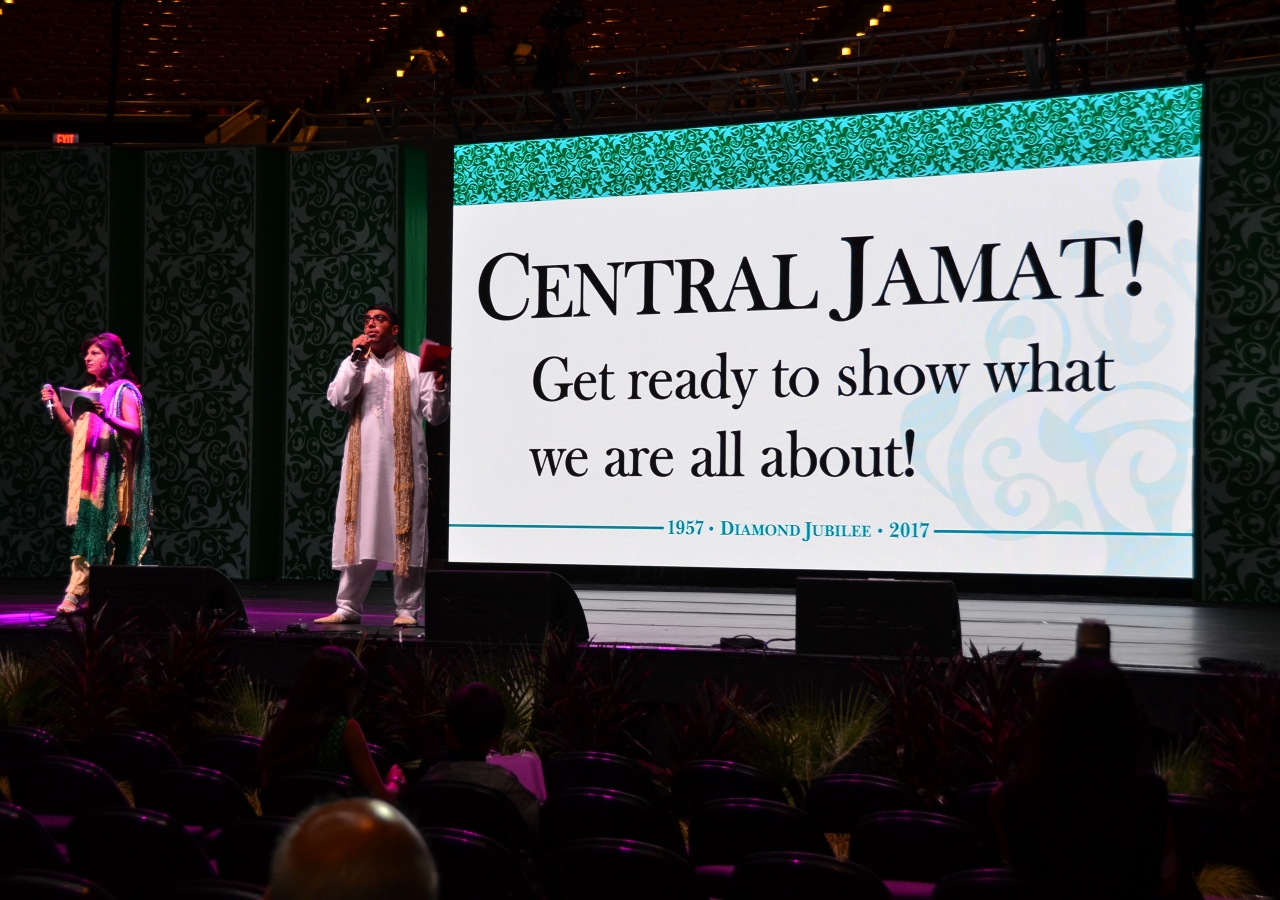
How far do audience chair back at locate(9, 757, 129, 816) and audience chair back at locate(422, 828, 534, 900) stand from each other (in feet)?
3.01

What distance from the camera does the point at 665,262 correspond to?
23.9 ft

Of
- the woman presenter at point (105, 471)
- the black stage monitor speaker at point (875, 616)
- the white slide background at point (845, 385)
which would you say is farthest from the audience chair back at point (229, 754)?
the white slide background at point (845, 385)

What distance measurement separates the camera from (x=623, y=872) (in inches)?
Result: 74.0

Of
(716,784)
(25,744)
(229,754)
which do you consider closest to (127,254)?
(25,744)

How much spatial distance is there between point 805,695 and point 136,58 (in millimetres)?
9573

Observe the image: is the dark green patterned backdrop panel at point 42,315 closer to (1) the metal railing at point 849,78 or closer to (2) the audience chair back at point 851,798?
(1) the metal railing at point 849,78

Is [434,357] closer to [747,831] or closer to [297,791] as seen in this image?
[297,791]

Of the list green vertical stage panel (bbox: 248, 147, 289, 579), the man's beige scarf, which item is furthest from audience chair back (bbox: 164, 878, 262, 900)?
green vertical stage panel (bbox: 248, 147, 289, 579)

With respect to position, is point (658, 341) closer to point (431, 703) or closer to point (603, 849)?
point (431, 703)

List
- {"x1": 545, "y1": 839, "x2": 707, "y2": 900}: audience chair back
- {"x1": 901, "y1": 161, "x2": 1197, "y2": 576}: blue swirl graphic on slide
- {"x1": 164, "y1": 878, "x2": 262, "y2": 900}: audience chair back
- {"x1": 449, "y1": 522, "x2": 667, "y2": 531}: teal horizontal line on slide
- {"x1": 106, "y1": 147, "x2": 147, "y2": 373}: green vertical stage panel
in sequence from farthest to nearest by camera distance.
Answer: {"x1": 106, "y1": 147, "x2": 147, "y2": 373}: green vertical stage panel
{"x1": 449, "y1": 522, "x2": 667, "y2": 531}: teal horizontal line on slide
{"x1": 901, "y1": 161, "x2": 1197, "y2": 576}: blue swirl graphic on slide
{"x1": 545, "y1": 839, "x2": 707, "y2": 900}: audience chair back
{"x1": 164, "y1": 878, "x2": 262, "y2": 900}: audience chair back

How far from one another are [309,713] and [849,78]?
21.8ft

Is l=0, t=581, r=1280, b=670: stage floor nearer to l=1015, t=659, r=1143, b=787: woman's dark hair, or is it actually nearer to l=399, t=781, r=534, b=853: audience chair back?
l=399, t=781, r=534, b=853: audience chair back

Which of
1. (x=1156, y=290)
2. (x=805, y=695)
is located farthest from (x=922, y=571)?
(x=805, y=695)

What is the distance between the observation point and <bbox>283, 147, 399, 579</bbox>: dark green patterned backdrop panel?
8914 millimetres
